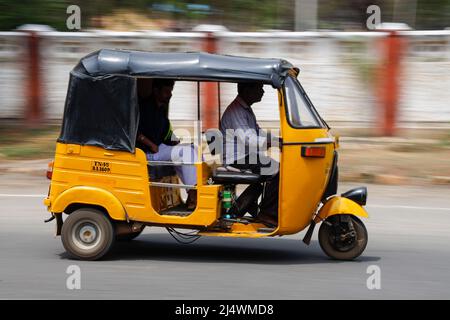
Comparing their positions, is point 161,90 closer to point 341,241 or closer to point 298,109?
point 298,109

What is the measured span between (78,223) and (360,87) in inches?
302

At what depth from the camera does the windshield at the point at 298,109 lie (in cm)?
682

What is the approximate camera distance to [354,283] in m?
6.46

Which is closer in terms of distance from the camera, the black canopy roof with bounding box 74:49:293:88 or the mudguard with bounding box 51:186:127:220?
the black canopy roof with bounding box 74:49:293:88

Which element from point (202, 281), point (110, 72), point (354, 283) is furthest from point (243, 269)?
point (110, 72)

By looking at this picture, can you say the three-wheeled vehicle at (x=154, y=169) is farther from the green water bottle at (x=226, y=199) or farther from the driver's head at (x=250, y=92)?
the driver's head at (x=250, y=92)

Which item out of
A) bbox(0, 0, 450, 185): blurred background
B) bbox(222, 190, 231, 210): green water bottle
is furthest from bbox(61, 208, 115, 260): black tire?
bbox(0, 0, 450, 185): blurred background

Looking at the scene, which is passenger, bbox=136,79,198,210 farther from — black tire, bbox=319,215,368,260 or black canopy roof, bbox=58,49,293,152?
black tire, bbox=319,215,368,260

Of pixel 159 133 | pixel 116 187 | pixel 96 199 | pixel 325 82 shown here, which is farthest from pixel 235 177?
pixel 325 82

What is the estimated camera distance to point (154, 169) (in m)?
7.10

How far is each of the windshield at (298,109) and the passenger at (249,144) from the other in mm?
274

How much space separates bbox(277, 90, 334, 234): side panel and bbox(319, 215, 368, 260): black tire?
28cm

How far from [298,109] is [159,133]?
1.30 meters

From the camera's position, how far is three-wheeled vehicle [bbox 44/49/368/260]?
22.2 feet
